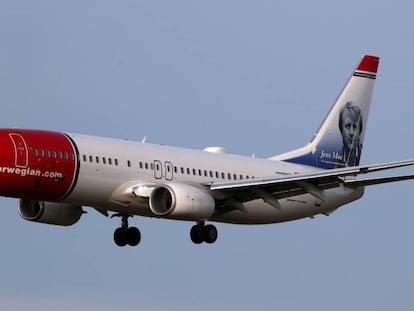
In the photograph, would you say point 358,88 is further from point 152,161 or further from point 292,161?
point 152,161

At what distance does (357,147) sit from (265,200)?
12695 mm

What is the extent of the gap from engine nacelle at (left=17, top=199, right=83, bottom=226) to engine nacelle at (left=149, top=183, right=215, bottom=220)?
16.8 feet

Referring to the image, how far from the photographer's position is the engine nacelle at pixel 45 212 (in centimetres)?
6694

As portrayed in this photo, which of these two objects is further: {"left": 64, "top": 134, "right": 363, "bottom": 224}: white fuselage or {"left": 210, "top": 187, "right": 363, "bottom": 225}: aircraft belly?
{"left": 210, "top": 187, "right": 363, "bottom": 225}: aircraft belly

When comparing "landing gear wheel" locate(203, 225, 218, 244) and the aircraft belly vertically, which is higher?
the aircraft belly

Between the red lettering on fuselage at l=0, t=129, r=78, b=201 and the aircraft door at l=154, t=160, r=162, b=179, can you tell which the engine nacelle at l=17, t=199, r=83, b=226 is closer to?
the aircraft door at l=154, t=160, r=162, b=179

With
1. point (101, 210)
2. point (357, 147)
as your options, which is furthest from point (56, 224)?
point (357, 147)

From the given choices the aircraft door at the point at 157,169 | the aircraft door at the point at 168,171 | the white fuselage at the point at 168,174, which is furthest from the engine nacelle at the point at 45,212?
the aircraft door at the point at 168,171

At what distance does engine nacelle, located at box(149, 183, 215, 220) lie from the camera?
208 feet

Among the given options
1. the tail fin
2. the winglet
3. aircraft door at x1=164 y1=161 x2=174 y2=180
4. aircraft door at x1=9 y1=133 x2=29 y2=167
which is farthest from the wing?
the winglet

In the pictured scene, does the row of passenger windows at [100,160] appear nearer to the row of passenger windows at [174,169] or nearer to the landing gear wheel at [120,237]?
the row of passenger windows at [174,169]

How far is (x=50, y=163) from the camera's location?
2404 inches

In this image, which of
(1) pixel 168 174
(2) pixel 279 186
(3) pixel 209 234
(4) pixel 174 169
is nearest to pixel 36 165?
(1) pixel 168 174

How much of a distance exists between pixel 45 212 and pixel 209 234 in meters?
7.22
